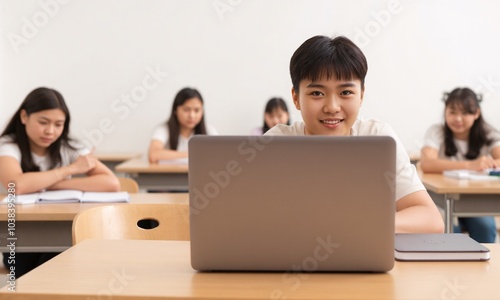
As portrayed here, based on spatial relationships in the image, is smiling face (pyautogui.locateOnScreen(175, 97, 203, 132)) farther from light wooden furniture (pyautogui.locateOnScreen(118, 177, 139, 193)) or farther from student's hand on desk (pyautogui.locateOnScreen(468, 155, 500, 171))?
student's hand on desk (pyautogui.locateOnScreen(468, 155, 500, 171))

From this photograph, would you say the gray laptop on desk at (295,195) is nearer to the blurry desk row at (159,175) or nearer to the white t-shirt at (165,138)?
the blurry desk row at (159,175)

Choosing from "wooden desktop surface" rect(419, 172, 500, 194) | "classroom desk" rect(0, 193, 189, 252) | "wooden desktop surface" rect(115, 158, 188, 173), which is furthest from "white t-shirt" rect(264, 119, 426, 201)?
"wooden desktop surface" rect(115, 158, 188, 173)

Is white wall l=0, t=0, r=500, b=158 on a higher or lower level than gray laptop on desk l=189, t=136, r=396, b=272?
higher

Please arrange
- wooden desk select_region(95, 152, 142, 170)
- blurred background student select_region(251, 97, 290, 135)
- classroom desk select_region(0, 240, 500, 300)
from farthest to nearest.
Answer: blurred background student select_region(251, 97, 290, 135) → wooden desk select_region(95, 152, 142, 170) → classroom desk select_region(0, 240, 500, 300)

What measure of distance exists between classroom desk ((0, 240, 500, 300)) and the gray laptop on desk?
6 cm

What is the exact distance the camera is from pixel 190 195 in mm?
1177

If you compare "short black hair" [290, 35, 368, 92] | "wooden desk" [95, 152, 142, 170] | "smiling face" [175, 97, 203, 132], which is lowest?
"wooden desk" [95, 152, 142, 170]

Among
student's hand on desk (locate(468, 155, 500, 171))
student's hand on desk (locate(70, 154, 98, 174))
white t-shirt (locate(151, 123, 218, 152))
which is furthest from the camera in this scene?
white t-shirt (locate(151, 123, 218, 152))

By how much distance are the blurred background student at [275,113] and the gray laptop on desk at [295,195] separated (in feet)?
13.9

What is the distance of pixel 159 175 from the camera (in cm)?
392

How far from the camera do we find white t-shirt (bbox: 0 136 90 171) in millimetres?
2883

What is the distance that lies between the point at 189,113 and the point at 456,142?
1.86m

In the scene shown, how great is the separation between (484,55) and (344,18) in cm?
123

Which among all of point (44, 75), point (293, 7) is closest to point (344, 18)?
point (293, 7)
